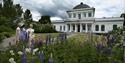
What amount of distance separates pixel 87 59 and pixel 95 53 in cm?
29

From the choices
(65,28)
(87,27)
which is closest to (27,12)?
(65,28)

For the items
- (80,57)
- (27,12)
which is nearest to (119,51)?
(80,57)

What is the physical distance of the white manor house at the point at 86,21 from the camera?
44.9 m

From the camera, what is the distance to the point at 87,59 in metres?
3.89

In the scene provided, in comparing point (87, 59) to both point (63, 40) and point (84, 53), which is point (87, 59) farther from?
point (63, 40)

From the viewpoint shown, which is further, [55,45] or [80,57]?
[55,45]

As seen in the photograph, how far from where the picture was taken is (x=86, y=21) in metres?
46.0

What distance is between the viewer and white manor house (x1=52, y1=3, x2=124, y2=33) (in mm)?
44853

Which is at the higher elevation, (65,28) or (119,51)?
(119,51)

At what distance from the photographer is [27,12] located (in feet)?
217

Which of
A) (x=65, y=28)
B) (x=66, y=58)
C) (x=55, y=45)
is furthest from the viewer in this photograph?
(x=65, y=28)

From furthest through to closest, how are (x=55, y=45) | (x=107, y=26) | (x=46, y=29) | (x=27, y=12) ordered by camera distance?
1. (x=27, y=12)
2. (x=107, y=26)
3. (x=46, y=29)
4. (x=55, y=45)

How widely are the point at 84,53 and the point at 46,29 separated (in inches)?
1137

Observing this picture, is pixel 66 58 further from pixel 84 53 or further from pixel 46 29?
pixel 46 29
